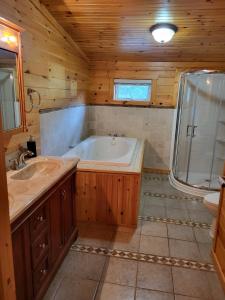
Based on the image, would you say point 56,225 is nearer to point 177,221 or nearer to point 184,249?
point 184,249

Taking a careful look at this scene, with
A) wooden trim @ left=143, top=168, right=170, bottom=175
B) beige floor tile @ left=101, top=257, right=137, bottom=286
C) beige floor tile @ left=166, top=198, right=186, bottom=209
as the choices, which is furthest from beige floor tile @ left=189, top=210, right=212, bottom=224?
wooden trim @ left=143, top=168, right=170, bottom=175

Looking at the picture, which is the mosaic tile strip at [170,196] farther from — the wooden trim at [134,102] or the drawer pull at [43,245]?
the drawer pull at [43,245]

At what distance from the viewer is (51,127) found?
8.95 feet

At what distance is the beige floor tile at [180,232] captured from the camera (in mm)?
2365

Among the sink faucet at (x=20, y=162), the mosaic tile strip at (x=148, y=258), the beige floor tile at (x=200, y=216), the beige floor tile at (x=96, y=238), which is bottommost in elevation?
the mosaic tile strip at (x=148, y=258)

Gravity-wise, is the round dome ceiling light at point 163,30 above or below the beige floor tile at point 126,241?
above

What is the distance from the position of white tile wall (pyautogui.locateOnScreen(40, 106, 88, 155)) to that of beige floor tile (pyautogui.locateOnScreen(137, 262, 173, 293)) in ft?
5.12

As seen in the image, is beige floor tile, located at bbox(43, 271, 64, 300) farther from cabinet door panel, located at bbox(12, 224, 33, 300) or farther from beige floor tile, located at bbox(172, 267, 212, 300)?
beige floor tile, located at bbox(172, 267, 212, 300)

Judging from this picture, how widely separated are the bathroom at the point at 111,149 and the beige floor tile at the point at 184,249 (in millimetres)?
14

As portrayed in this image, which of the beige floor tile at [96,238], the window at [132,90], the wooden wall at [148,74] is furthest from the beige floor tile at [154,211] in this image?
the window at [132,90]

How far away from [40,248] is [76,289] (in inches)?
18.9

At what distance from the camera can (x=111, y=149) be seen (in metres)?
4.09

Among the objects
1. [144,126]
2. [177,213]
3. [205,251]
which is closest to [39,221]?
[205,251]

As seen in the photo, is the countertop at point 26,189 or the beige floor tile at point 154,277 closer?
the countertop at point 26,189
